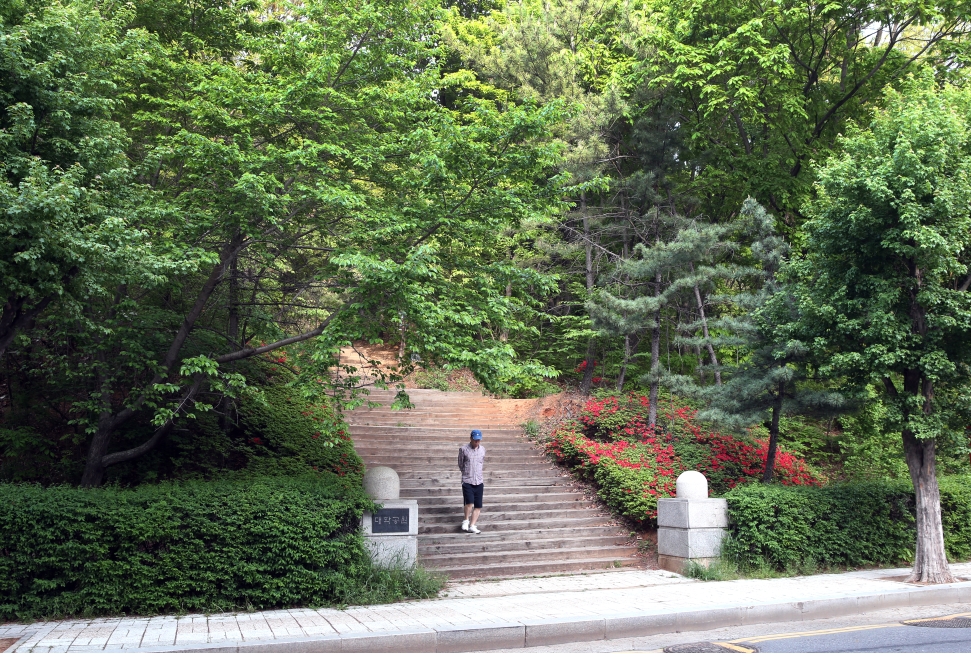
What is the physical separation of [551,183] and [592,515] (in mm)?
6780

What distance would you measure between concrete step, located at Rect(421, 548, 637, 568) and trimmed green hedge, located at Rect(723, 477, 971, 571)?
6.73ft

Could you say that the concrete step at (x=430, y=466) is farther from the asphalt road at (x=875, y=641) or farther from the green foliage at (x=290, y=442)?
the asphalt road at (x=875, y=641)

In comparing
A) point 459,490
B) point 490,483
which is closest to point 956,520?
point 490,483

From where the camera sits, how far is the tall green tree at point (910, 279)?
9.91 meters

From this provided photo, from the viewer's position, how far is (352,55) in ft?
35.0

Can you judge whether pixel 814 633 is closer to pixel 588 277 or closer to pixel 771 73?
pixel 588 277

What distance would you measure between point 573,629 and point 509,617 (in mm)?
753

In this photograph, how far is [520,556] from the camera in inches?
455

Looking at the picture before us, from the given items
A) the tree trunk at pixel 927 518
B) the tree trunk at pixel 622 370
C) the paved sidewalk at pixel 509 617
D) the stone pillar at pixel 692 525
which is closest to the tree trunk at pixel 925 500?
the tree trunk at pixel 927 518

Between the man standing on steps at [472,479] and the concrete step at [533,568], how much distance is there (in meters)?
1.00

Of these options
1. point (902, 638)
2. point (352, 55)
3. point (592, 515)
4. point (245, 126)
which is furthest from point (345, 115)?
point (902, 638)

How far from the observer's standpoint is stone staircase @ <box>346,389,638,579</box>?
37.6 feet

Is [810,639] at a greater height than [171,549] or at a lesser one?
lesser

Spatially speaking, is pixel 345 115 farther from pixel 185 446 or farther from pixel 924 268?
pixel 924 268
